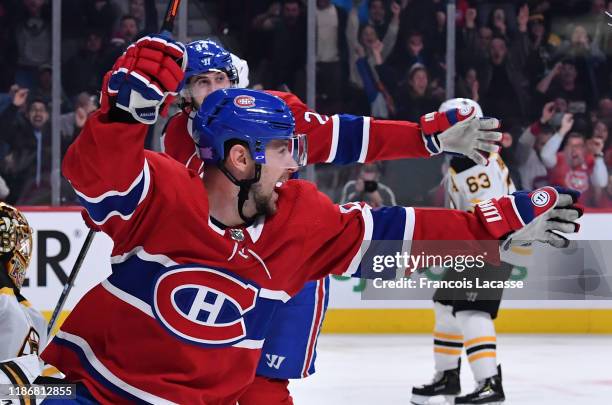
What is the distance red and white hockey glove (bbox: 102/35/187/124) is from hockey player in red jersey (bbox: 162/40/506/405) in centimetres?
109

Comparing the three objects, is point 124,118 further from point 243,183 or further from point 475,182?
point 475,182

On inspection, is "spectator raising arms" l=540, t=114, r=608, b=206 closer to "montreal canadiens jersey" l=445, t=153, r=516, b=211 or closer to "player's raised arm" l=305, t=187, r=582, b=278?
"montreal canadiens jersey" l=445, t=153, r=516, b=211

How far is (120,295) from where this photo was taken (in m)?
2.04

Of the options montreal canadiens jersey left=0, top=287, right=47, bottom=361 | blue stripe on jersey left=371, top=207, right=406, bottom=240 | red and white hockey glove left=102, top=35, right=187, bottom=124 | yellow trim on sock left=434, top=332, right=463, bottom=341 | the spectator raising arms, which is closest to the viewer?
red and white hockey glove left=102, top=35, right=187, bottom=124

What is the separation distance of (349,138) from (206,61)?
16.1 inches

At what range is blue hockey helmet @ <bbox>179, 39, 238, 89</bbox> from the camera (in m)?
2.97

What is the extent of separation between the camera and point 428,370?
5.62m

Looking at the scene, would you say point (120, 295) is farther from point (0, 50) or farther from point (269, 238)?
point (0, 50)

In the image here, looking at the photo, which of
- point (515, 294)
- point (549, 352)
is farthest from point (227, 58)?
point (515, 294)

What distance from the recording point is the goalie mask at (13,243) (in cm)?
268

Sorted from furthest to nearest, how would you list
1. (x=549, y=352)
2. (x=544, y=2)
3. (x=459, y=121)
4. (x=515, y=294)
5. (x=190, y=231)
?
(x=544, y=2) < (x=515, y=294) < (x=549, y=352) < (x=459, y=121) < (x=190, y=231)

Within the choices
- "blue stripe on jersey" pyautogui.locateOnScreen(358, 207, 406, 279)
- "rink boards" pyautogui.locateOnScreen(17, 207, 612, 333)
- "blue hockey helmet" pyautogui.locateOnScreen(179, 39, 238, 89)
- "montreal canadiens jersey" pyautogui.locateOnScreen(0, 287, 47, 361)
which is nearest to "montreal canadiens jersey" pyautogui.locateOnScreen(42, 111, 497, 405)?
"blue stripe on jersey" pyautogui.locateOnScreen(358, 207, 406, 279)

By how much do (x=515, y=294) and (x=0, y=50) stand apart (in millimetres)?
3453

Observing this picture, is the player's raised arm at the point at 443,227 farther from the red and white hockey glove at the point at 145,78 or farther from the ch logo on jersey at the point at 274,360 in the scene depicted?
the ch logo on jersey at the point at 274,360
